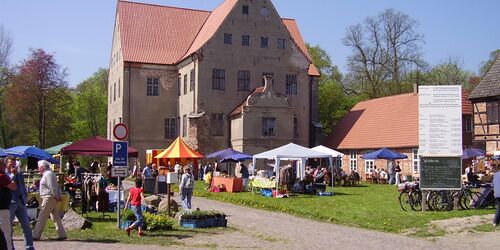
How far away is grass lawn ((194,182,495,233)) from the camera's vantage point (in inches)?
763

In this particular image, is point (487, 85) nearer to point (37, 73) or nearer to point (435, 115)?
point (435, 115)

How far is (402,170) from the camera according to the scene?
46.6 metres

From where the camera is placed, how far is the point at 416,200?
23.3 metres

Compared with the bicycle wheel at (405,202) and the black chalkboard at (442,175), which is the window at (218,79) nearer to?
the bicycle wheel at (405,202)

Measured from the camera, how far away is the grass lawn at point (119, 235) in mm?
15133

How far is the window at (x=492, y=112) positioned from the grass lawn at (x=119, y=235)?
31.3 meters

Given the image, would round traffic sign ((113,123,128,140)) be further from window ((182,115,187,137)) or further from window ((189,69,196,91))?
window ((182,115,187,137))

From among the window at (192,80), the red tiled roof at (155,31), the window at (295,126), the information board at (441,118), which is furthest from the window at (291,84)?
the information board at (441,118)

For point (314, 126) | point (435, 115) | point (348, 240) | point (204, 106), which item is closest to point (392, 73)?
point (314, 126)

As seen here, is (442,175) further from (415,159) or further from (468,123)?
(468,123)

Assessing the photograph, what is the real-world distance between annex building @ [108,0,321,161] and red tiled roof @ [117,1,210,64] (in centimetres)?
9

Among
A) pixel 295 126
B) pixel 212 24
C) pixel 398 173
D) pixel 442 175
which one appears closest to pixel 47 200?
pixel 442 175

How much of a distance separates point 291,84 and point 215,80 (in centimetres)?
669

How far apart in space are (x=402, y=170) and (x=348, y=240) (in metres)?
31.8
